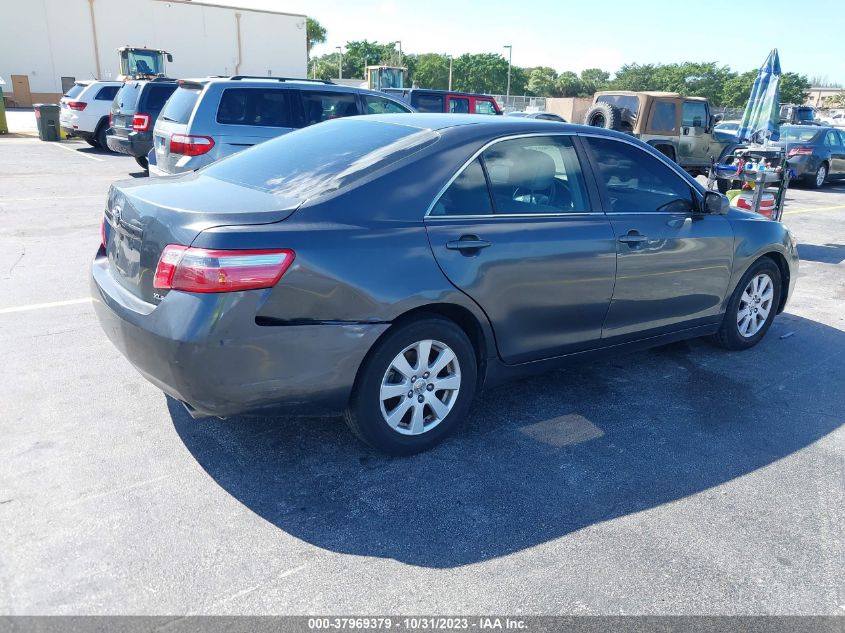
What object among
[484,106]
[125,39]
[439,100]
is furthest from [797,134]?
[125,39]

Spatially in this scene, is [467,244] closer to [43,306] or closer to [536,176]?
[536,176]

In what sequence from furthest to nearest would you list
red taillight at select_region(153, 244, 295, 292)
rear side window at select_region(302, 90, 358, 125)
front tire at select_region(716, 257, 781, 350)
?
rear side window at select_region(302, 90, 358, 125) < front tire at select_region(716, 257, 781, 350) < red taillight at select_region(153, 244, 295, 292)

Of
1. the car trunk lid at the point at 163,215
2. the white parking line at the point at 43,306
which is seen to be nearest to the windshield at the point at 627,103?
the white parking line at the point at 43,306

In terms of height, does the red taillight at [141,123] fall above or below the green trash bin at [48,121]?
above

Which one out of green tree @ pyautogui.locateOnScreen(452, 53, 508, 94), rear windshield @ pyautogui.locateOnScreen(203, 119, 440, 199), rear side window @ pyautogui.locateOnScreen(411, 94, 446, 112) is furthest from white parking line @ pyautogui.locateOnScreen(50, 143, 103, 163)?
green tree @ pyautogui.locateOnScreen(452, 53, 508, 94)

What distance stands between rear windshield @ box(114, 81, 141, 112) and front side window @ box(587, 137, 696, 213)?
12418mm

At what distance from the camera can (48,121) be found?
827 inches

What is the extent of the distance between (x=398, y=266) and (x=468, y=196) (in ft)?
2.03

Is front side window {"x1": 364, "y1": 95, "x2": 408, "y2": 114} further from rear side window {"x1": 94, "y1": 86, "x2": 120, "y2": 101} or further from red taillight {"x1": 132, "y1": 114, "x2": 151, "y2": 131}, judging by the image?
rear side window {"x1": 94, "y1": 86, "x2": 120, "y2": 101}

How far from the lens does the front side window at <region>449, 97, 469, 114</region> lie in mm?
16173

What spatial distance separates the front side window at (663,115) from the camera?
1535 cm

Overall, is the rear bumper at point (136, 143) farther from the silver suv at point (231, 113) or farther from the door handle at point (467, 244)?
the door handle at point (467, 244)

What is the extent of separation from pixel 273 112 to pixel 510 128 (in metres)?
5.81

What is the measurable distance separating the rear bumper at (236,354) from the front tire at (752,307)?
312 cm
